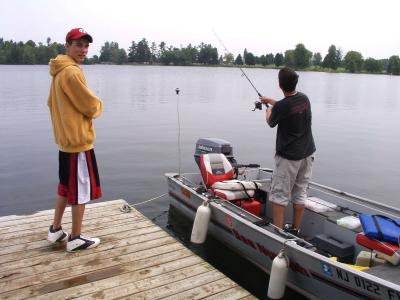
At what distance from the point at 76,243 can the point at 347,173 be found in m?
8.39

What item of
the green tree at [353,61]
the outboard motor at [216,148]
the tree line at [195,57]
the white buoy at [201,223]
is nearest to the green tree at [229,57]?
the outboard motor at [216,148]

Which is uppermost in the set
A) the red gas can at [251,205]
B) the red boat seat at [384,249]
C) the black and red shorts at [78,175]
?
the black and red shorts at [78,175]

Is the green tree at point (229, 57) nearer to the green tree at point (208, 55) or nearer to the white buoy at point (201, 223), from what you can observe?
the white buoy at point (201, 223)

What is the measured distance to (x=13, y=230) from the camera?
15.2ft

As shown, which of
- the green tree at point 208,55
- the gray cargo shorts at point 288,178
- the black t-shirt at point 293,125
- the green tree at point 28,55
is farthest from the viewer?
the green tree at point 208,55

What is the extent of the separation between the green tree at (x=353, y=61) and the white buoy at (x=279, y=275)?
9914 centimetres

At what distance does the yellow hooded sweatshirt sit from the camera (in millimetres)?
3455

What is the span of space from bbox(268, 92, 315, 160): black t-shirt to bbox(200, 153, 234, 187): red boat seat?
1567 millimetres

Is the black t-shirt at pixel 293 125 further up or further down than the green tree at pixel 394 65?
further down

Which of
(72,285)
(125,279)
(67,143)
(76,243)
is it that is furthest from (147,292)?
(67,143)

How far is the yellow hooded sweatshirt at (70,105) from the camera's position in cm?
346

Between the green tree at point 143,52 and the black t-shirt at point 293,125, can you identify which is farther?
the green tree at point 143,52

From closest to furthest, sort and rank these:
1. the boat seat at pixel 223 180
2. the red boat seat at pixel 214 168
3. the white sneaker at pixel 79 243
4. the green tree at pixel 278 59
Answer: the white sneaker at pixel 79 243, the boat seat at pixel 223 180, the red boat seat at pixel 214 168, the green tree at pixel 278 59

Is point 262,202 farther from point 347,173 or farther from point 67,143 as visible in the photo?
point 347,173
